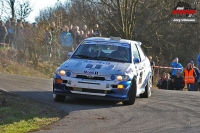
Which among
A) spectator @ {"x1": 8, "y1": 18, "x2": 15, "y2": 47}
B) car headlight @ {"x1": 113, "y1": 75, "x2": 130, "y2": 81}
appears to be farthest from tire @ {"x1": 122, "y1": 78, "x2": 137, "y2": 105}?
spectator @ {"x1": 8, "y1": 18, "x2": 15, "y2": 47}

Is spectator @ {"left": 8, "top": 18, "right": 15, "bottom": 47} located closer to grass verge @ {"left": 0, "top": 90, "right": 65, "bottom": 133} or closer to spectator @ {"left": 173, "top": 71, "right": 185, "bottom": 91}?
spectator @ {"left": 173, "top": 71, "right": 185, "bottom": 91}

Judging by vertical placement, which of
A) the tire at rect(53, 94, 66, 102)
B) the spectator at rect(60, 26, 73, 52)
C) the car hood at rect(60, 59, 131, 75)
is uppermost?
the spectator at rect(60, 26, 73, 52)

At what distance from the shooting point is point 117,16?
97.1ft

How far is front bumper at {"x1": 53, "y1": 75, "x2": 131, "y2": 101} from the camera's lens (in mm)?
11875

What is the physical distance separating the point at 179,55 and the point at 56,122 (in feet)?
81.5

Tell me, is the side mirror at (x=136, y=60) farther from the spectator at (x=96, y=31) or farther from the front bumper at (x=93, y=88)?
the spectator at (x=96, y=31)

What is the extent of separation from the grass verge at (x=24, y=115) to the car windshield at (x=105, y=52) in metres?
1.87

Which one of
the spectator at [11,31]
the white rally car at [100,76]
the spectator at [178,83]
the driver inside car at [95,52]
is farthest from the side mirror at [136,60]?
the spectator at [11,31]

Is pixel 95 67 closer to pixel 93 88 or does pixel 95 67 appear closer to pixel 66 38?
pixel 93 88

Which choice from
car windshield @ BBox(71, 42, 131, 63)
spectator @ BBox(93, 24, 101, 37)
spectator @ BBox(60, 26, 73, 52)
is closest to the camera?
car windshield @ BBox(71, 42, 131, 63)

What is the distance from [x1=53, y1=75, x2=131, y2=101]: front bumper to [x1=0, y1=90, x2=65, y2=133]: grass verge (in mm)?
761

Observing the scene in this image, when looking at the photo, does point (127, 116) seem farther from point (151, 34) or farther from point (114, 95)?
point (151, 34)

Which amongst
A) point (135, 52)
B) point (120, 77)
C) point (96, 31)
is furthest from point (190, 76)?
point (120, 77)

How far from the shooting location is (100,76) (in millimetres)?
11875
